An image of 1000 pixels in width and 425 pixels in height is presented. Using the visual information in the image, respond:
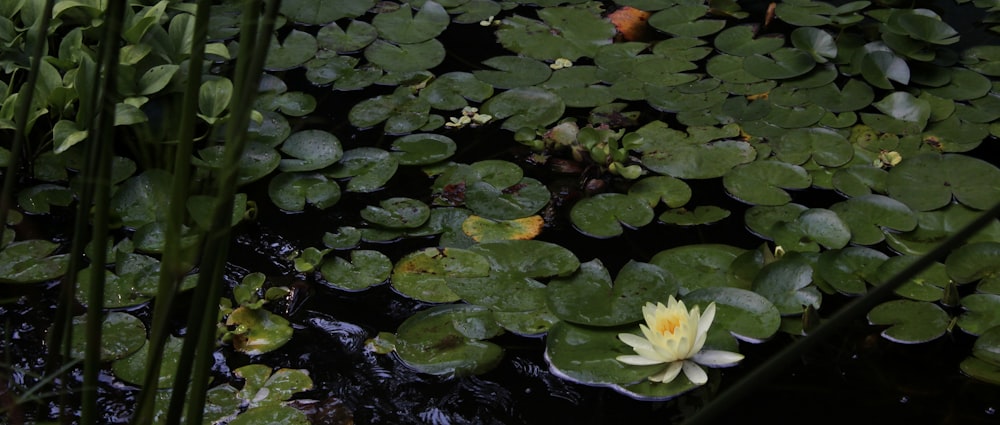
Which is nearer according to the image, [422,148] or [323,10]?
[422,148]

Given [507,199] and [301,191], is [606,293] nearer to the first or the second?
[507,199]

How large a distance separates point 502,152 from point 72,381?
1.07 m

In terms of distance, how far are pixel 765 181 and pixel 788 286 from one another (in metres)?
0.41

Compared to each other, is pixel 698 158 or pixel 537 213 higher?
pixel 698 158

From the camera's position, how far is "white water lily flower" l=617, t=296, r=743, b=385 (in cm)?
140

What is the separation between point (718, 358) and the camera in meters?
1.45

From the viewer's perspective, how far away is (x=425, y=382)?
1.47 metres

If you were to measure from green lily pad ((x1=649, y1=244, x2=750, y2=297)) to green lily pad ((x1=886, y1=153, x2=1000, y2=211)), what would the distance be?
437mm

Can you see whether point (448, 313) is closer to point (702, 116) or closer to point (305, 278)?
point (305, 278)

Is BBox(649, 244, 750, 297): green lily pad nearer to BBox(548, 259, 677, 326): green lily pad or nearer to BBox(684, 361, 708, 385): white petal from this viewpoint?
BBox(548, 259, 677, 326): green lily pad

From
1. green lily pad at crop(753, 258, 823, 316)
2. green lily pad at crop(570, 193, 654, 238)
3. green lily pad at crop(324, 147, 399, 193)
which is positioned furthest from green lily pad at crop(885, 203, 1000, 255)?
green lily pad at crop(324, 147, 399, 193)

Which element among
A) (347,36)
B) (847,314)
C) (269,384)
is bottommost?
(269,384)

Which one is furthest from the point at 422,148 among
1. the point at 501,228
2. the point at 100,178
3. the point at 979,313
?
the point at 100,178

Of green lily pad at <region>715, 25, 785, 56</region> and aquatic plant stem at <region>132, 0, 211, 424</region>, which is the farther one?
green lily pad at <region>715, 25, 785, 56</region>
